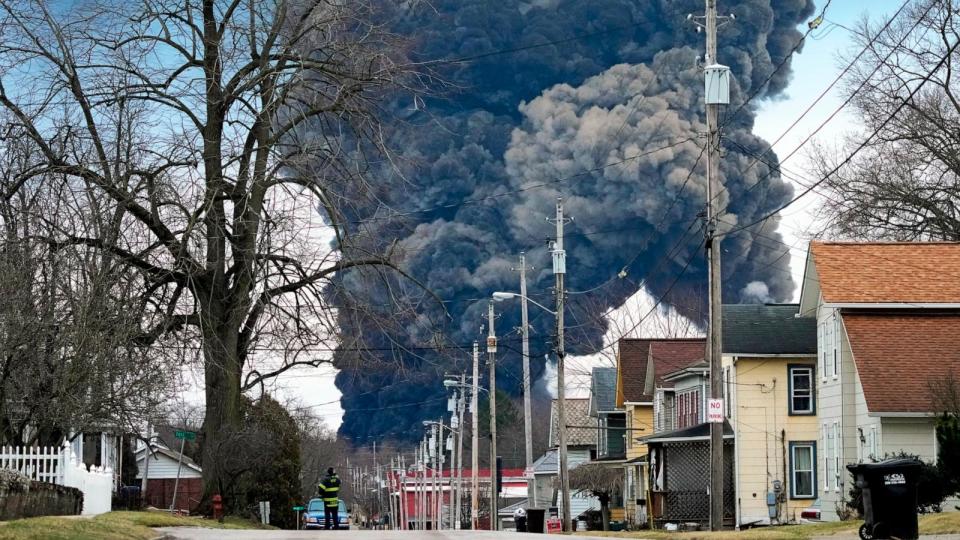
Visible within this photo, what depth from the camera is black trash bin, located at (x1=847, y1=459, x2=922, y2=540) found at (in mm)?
22250

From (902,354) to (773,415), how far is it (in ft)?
32.7

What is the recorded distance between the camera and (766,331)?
49.3m

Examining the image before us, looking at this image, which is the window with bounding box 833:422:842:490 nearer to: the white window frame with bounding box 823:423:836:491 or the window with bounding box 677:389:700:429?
the white window frame with bounding box 823:423:836:491

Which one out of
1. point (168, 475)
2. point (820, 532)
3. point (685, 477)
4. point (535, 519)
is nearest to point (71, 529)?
point (820, 532)

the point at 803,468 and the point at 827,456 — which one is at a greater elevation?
the point at 827,456

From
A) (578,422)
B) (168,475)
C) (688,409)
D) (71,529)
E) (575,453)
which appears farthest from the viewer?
(578,422)

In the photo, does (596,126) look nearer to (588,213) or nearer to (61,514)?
(588,213)

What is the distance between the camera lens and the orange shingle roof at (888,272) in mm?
40719

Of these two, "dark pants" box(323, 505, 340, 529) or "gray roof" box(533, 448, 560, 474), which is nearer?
"dark pants" box(323, 505, 340, 529)

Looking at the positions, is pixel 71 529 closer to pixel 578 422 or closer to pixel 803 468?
pixel 803 468

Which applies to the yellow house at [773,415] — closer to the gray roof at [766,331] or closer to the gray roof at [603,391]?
the gray roof at [766,331]

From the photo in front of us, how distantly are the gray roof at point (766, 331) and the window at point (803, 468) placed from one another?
11.3ft

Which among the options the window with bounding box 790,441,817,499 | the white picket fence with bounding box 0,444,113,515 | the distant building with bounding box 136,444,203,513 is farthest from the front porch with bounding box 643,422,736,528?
the distant building with bounding box 136,444,203,513

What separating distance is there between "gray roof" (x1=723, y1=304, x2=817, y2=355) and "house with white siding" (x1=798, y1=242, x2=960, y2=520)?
142 inches
